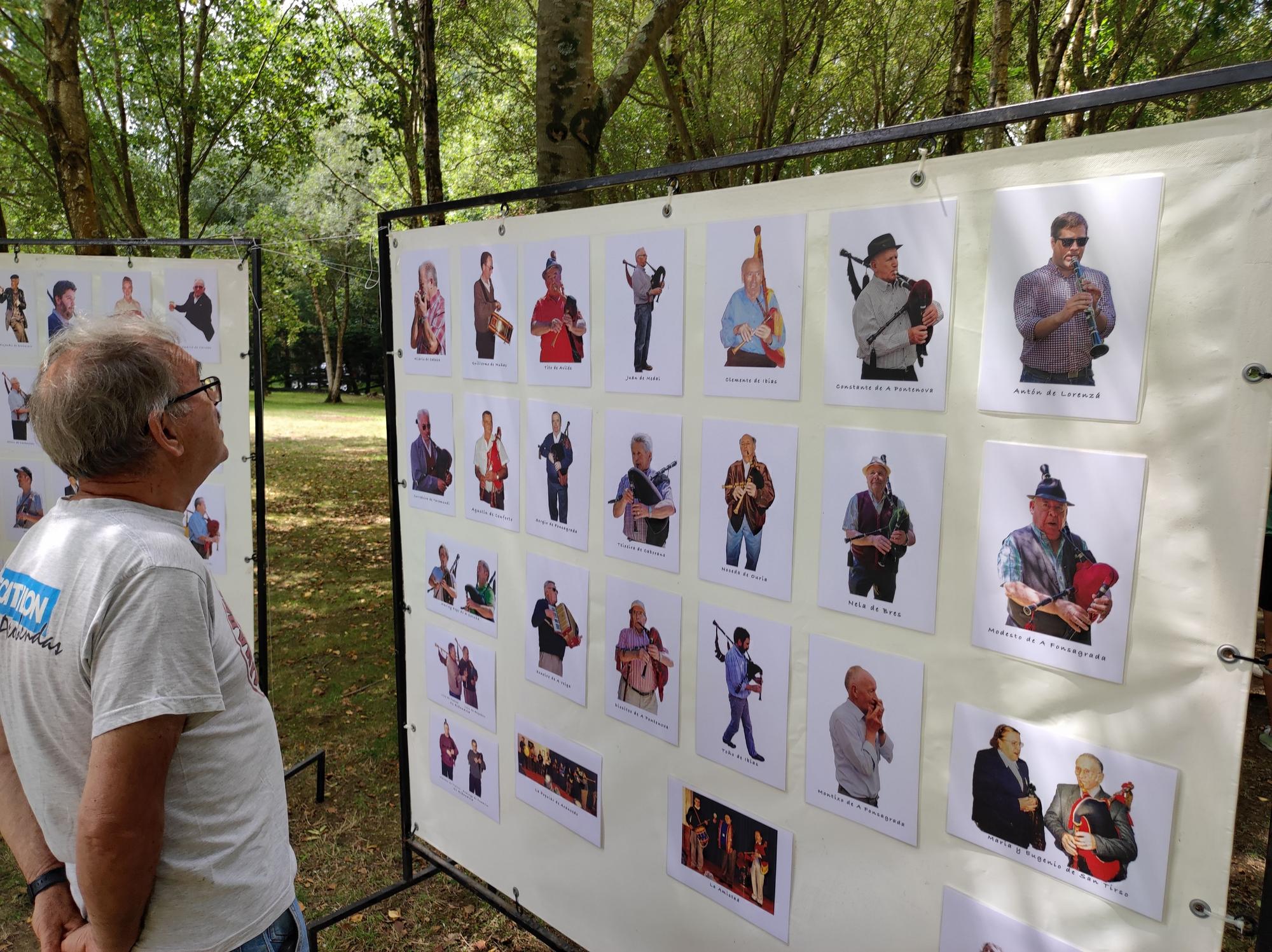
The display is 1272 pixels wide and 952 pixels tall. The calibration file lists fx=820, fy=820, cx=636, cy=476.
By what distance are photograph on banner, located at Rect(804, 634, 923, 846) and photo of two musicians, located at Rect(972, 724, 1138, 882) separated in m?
0.15

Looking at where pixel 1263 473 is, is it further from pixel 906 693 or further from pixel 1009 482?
pixel 906 693

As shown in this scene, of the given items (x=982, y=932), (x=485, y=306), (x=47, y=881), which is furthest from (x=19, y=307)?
(x=982, y=932)

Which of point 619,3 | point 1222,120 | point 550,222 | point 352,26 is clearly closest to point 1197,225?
point 1222,120

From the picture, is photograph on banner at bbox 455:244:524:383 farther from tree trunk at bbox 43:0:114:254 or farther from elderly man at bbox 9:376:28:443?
tree trunk at bbox 43:0:114:254

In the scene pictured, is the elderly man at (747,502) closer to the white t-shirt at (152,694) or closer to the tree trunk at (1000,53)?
the white t-shirt at (152,694)

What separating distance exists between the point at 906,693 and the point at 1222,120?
3.77 ft

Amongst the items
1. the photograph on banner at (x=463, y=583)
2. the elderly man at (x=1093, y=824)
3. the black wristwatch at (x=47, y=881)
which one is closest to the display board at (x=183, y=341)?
the photograph on banner at (x=463, y=583)

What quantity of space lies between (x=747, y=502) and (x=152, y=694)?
4.07 feet

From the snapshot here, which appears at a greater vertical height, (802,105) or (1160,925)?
Answer: (802,105)

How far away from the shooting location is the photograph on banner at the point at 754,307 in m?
1.79

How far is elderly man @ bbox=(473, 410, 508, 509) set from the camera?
2.56m

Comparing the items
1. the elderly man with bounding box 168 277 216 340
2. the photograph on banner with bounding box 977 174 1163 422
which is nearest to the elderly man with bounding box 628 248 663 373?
the photograph on banner with bounding box 977 174 1163 422

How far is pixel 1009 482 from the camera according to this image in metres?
1.52

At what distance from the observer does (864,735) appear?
1.79 metres
